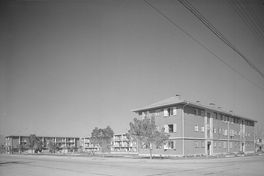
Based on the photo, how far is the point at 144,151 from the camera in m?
45.5

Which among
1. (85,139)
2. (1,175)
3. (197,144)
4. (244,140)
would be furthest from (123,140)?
(1,175)

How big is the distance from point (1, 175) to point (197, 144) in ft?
104

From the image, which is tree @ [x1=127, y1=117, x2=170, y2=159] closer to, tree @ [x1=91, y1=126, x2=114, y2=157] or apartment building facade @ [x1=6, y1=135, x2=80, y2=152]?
tree @ [x1=91, y1=126, x2=114, y2=157]

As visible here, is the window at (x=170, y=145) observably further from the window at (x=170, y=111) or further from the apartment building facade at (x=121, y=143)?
the apartment building facade at (x=121, y=143)

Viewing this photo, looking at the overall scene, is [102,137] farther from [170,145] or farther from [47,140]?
[47,140]

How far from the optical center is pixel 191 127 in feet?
134

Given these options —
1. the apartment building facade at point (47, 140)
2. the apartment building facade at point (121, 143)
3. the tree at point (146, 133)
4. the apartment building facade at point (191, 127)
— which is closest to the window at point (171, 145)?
the apartment building facade at point (191, 127)

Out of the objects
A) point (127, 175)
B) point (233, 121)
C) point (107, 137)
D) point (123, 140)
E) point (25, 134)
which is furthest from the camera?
point (25, 134)

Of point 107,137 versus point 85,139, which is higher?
point 107,137

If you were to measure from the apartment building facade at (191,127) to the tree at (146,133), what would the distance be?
6.46 meters

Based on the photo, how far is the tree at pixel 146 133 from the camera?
33.3m

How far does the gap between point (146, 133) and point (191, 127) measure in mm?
10537

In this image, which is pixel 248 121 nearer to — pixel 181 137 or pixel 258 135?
pixel 258 135

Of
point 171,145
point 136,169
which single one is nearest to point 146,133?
point 171,145
